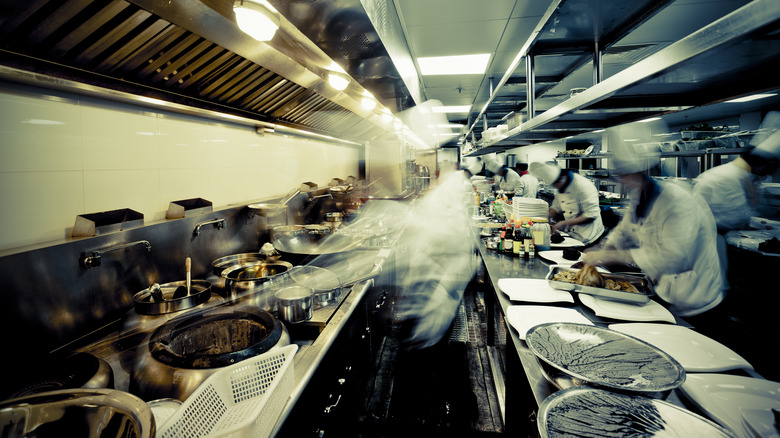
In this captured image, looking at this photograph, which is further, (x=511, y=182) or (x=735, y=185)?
(x=511, y=182)

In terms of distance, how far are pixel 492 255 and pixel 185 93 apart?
8.94 ft

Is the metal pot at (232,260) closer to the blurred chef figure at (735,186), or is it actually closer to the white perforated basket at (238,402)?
the white perforated basket at (238,402)

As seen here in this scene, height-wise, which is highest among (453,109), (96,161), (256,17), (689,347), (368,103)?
(453,109)

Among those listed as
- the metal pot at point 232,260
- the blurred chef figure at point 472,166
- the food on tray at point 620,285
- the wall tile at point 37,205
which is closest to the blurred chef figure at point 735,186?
the food on tray at point 620,285

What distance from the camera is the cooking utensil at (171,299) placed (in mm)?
1562

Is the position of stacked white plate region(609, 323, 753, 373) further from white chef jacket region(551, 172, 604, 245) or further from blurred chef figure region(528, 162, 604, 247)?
white chef jacket region(551, 172, 604, 245)

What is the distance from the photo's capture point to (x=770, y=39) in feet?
2.34

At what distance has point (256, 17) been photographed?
1255 mm

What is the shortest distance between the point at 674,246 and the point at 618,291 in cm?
99

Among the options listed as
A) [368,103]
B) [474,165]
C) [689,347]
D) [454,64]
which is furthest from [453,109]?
[474,165]

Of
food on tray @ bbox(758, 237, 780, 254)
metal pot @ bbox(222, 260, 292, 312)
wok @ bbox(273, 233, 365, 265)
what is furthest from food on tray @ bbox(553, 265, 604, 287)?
food on tray @ bbox(758, 237, 780, 254)

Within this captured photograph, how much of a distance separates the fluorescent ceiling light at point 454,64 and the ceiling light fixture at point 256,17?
3330 mm

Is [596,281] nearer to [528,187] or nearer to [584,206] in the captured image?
[584,206]

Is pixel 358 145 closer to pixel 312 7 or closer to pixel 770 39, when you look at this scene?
pixel 312 7
